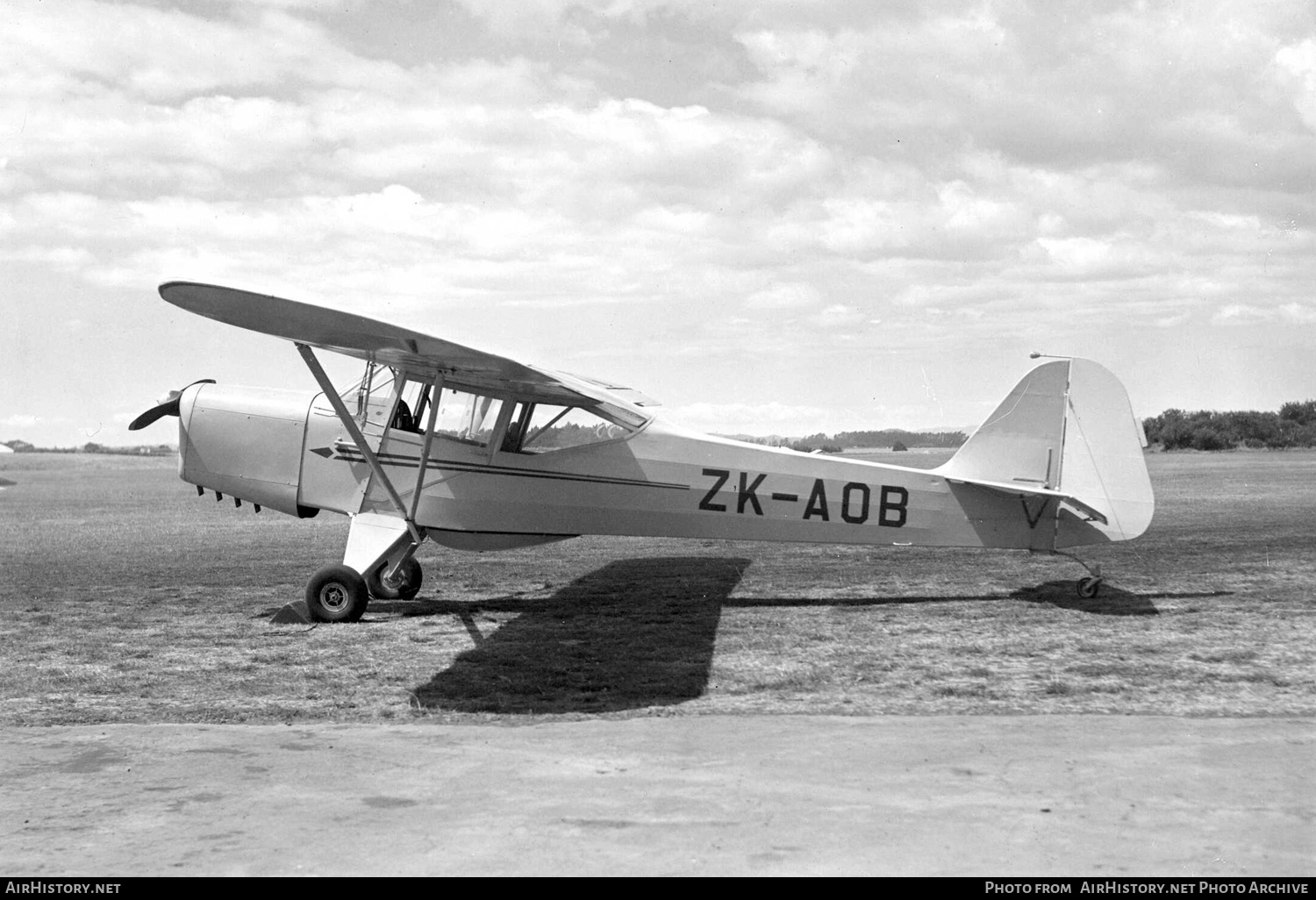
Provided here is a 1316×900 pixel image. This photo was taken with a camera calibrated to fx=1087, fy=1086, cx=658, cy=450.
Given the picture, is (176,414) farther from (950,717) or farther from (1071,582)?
(1071,582)

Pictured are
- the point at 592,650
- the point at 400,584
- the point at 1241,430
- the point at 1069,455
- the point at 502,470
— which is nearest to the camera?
the point at 592,650

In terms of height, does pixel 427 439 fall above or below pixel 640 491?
above

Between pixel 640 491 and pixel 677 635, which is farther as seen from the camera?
pixel 640 491

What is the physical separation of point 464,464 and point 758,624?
126 inches

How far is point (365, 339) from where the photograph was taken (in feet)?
27.3

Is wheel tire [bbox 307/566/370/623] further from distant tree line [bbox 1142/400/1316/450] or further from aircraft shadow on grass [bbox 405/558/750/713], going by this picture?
distant tree line [bbox 1142/400/1316/450]

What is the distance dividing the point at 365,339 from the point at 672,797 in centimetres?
490

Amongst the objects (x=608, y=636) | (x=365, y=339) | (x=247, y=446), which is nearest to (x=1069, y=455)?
(x=608, y=636)

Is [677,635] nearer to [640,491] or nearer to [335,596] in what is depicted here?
[640,491]

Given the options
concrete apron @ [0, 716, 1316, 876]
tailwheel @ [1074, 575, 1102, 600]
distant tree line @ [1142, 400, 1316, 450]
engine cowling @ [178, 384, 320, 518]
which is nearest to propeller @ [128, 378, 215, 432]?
engine cowling @ [178, 384, 320, 518]

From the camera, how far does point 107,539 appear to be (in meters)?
18.7

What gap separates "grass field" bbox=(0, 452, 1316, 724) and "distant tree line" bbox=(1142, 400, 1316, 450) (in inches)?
2463

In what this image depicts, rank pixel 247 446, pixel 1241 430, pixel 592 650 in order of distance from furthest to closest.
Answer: pixel 1241 430 < pixel 247 446 < pixel 592 650
